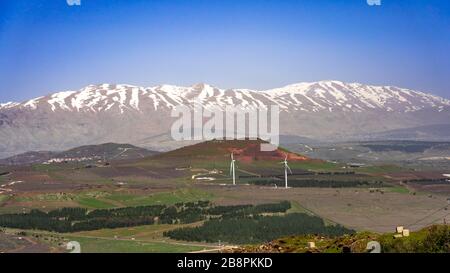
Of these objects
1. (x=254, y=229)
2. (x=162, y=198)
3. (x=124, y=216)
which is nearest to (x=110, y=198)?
(x=162, y=198)

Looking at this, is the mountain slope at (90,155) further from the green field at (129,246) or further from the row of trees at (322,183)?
the green field at (129,246)

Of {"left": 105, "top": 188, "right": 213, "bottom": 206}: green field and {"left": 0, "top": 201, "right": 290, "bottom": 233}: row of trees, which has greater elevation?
{"left": 105, "top": 188, "right": 213, "bottom": 206}: green field

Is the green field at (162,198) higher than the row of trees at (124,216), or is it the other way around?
the green field at (162,198)

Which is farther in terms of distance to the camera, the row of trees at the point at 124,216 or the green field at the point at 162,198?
the green field at the point at 162,198

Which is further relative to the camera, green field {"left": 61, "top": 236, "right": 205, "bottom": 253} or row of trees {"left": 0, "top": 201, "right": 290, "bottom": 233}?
row of trees {"left": 0, "top": 201, "right": 290, "bottom": 233}

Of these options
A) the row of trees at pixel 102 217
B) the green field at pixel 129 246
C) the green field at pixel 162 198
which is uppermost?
the green field at pixel 129 246

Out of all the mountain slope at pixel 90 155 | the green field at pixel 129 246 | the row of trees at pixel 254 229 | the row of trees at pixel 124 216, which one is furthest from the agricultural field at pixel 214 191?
the mountain slope at pixel 90 155

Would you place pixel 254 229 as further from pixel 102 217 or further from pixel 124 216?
pixel 102 217

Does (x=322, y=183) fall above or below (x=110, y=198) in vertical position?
above

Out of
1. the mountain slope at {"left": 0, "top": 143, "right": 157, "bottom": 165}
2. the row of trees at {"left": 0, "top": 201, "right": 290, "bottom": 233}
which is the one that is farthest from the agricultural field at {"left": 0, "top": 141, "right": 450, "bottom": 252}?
the mountain slope at {"left": 0, "top": 143, "right": 157, "bottom": 165}

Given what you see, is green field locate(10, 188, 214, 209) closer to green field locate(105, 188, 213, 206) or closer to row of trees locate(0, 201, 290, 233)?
green field locate(105, 188, 213, 206)

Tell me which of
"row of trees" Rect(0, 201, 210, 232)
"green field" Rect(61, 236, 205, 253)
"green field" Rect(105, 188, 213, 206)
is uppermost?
"green field" Rect(61, 236, 205, 253)
